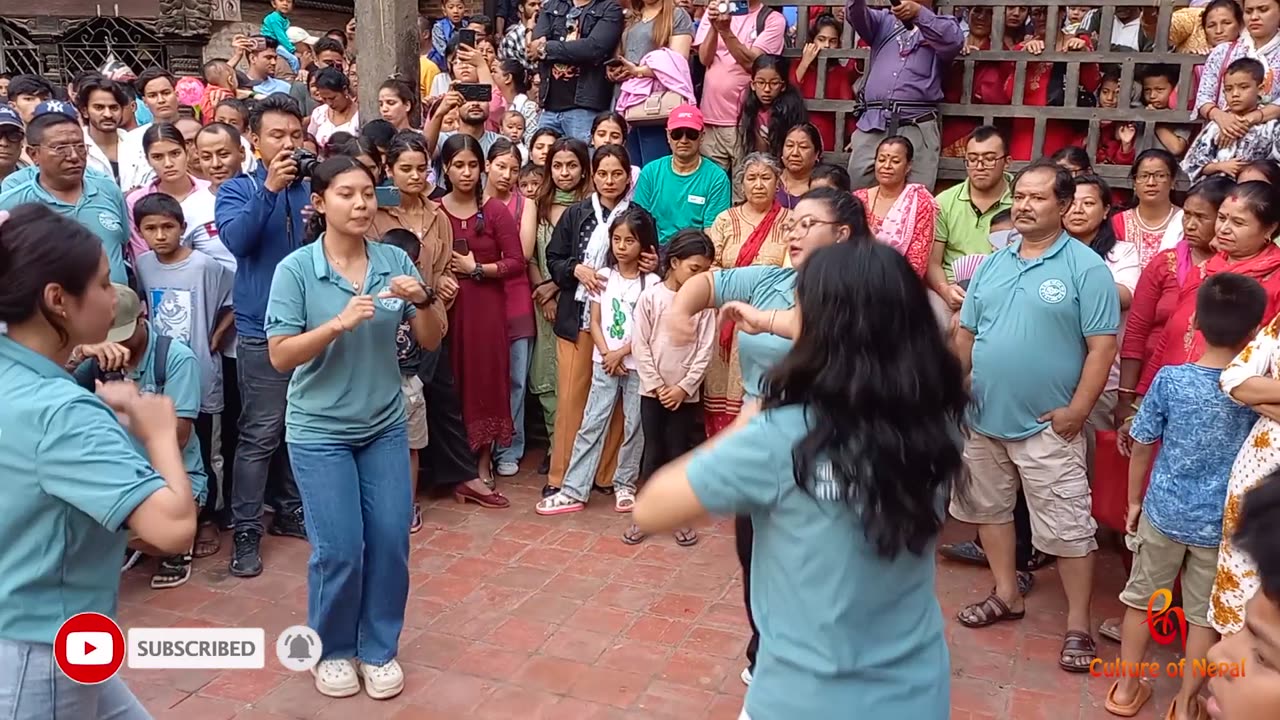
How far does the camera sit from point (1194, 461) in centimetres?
336

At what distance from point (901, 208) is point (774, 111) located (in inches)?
58.3

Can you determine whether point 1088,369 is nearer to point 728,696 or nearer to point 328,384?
point 728,696

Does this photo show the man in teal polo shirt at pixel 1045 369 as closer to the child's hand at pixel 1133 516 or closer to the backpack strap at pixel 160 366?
the child's hand at pixel 1133 516

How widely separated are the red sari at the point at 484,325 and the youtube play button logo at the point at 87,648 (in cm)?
340

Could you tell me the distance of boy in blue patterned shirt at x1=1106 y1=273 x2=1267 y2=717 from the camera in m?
Result: 3.30

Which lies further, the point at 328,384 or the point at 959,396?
the point at 328,384

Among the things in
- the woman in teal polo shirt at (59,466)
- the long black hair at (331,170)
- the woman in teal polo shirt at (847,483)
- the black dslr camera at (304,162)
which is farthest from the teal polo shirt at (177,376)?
the woman in teal polo shirt at (847,483)

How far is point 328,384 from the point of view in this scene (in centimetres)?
343

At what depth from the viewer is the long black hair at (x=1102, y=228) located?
464 centimetres

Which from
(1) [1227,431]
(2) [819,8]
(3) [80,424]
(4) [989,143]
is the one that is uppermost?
(2) [819,8]

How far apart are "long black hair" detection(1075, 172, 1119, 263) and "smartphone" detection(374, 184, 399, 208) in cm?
311

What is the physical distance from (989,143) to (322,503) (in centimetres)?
349

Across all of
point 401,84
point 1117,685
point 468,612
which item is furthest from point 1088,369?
point 401,84

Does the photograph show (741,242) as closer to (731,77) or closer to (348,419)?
(731,77)
